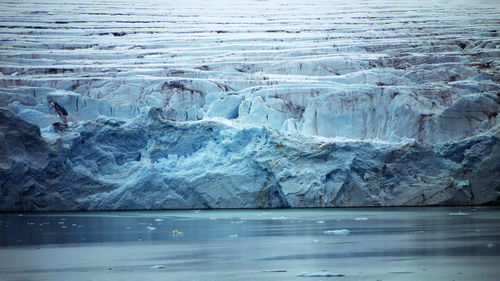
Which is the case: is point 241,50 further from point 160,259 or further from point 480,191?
point 160,259

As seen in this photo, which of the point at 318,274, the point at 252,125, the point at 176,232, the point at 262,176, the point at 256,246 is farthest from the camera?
the point at 252,125

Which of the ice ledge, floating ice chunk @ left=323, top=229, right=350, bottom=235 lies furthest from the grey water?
the ice ledge

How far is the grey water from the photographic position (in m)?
5.55

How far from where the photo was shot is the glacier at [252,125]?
11.5 metres

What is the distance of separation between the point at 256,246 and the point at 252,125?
535 centimetres

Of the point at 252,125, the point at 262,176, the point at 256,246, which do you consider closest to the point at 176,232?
the point at 256,246

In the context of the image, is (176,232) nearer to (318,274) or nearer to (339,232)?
(339,232)

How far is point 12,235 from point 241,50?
1234cm

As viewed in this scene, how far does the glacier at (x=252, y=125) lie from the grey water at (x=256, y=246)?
2.42 ft

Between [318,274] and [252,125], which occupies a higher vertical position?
[252,125]

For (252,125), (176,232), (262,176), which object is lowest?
(176,232)

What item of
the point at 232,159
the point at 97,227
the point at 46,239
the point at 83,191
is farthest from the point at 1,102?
the point at 46,239

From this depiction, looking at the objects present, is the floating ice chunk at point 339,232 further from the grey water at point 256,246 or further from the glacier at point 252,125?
the glacier at point 252,125

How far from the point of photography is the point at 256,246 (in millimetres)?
7047
